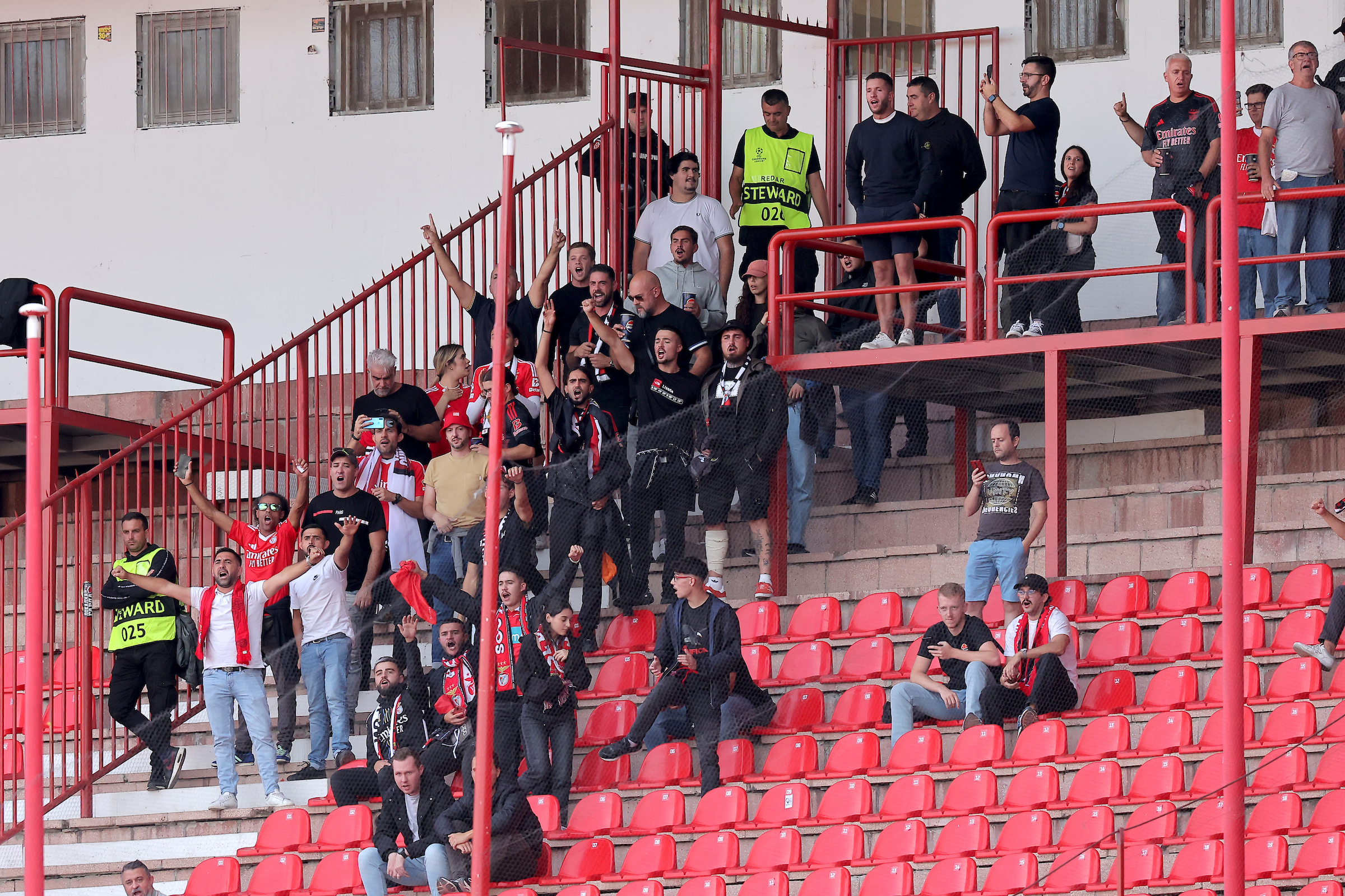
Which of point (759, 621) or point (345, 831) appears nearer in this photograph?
point (345, 831)

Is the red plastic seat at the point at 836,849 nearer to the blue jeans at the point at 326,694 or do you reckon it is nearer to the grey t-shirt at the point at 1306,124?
the blue jeans at the point at 326,694

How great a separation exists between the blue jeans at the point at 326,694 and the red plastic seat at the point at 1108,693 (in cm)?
393

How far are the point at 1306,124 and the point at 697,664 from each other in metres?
5.03

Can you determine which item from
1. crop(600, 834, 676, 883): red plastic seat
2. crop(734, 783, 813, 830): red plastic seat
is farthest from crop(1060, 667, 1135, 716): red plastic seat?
crop(600, 834, 676, 883): red plastic seat

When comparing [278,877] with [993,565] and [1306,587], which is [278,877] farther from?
[1306,587]

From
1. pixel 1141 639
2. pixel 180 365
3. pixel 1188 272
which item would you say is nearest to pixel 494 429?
pixel 1141 639

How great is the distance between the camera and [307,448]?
48.7 ft

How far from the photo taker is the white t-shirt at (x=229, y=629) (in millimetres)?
12398

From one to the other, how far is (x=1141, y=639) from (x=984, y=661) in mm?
1109

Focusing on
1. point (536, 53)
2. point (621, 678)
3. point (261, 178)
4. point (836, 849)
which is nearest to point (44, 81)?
point (261, 178)

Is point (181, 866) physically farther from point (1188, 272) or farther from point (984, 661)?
point (1188, 272)

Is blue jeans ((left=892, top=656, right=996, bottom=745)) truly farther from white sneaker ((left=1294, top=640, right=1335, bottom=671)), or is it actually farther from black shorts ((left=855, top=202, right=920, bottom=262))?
black shorts ((left=855, top=202, right=920, bottom=262))

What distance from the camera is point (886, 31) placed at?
55.9 ft

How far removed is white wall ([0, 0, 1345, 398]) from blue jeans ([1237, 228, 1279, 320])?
173 inches
